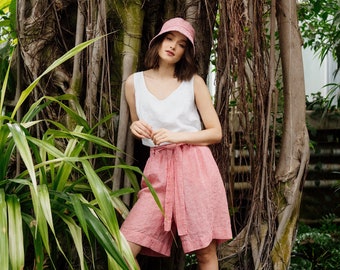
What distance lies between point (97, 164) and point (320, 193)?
2306mm

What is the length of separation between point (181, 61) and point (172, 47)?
119 millimetres

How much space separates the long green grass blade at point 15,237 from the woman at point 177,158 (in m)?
0.58

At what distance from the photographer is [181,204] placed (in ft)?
9.44

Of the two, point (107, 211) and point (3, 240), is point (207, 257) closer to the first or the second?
point (107, 211)

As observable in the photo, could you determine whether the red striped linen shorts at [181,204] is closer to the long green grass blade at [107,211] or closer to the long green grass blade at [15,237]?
the long green grass blade at [107,211]

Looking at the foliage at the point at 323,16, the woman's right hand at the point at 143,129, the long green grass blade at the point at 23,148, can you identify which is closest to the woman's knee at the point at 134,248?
the woman's right hand at the point at 143,129

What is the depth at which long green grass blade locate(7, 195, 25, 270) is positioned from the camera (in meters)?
2.35

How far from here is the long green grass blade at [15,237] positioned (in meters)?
2.35

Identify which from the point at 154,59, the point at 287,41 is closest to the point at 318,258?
the point at 287,41

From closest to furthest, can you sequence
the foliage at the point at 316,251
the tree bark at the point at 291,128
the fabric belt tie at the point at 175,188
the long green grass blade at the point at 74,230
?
the long green grass blade at the point at 74,230
the fabric belt tie at the point at 175,188
the tree bark at the point at 291,128
the foliage at the point at 316,251

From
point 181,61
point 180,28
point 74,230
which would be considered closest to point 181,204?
point 74,230

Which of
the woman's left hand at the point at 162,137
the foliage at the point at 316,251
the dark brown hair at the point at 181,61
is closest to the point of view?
the woman's left hand at the point at 162,137

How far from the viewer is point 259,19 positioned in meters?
3.30

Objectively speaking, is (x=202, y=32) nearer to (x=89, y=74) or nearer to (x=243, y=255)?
(x=89, y=74)
